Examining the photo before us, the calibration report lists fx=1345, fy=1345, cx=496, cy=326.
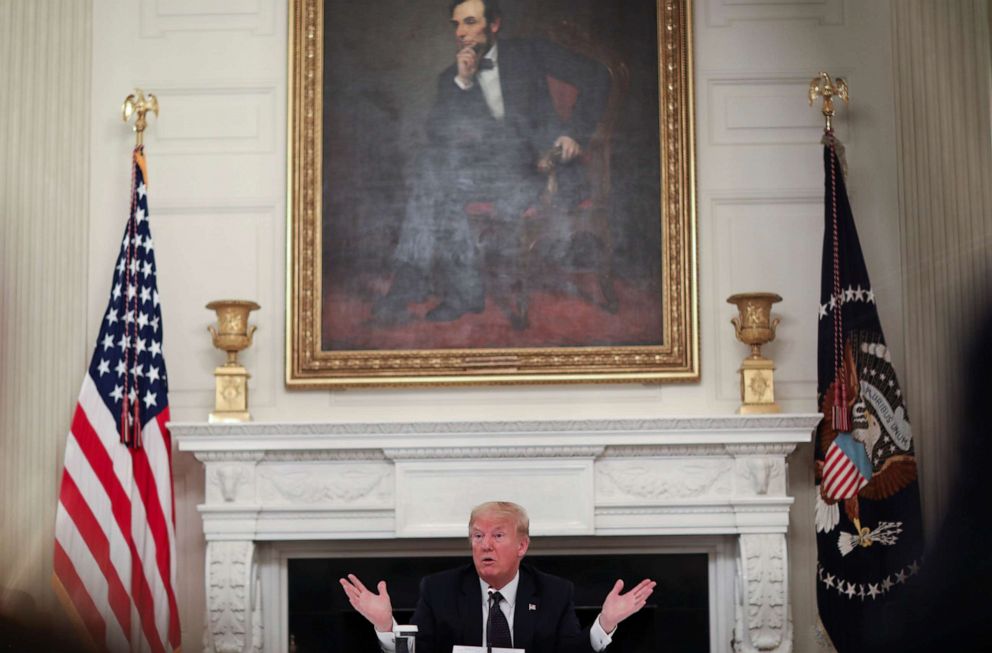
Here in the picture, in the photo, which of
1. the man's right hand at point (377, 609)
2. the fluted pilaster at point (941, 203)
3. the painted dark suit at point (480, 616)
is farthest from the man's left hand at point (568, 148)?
the man's right hand at point (377, 609)

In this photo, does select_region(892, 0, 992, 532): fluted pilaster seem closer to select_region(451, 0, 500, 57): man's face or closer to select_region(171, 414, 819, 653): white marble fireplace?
select_region(171, 414, 819, 653): white marble fireplace

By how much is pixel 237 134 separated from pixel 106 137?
712mm

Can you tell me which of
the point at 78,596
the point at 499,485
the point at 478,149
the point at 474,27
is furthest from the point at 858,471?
the point at 78,596

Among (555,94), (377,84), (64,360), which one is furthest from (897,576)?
(64,360)

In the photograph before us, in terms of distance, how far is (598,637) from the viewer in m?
4.74

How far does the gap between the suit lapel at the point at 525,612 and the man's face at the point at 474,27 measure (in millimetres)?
3341

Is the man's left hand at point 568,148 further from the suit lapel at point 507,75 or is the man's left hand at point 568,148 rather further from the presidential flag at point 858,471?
the presidential flag at point 858,471

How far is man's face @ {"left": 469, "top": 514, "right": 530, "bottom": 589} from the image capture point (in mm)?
4961

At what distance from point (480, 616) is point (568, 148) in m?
3.09

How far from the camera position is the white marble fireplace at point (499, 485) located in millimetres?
6684

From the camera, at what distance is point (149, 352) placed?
6742 millimetres

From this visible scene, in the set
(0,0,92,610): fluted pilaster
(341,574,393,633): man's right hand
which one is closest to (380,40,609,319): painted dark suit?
(0,0,92,610): fluted pilaster

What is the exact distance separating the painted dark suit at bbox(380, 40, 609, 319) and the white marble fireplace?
2.90 feet

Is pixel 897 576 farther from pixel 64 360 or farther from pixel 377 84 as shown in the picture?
pixel 64 360
